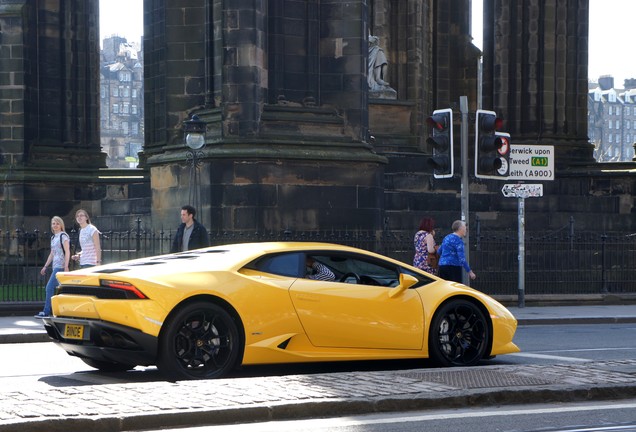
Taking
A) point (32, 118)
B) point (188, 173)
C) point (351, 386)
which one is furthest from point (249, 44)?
point (351, 386)

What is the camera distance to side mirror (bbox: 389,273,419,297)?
42.4ft

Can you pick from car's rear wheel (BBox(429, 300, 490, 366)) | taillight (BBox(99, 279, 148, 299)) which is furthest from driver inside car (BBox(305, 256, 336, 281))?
taillight (BBox(99, 279, 148, 299))

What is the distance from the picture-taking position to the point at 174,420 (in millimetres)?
9281

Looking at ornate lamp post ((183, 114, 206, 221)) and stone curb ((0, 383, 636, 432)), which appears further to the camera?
ornate lamp post ((183, 114, 206, 221))

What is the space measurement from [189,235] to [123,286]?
6.08 meters

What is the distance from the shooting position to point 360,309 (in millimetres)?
12688

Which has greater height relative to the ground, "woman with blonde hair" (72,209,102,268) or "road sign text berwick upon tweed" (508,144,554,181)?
"road sign text berwick upon tweed" (508,144,554,181)

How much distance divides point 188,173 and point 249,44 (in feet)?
8.31

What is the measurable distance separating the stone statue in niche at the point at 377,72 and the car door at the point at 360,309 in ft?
74.6

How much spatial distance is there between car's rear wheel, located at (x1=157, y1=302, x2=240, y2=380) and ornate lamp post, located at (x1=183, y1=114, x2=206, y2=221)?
10.7 m

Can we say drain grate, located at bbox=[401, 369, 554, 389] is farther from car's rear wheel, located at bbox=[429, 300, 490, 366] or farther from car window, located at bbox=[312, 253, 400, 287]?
car window, located at bbox=[312, 253, 400, 287]

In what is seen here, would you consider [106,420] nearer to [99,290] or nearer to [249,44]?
[99,290]

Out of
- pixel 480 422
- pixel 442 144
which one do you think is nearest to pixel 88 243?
pixel 442 144

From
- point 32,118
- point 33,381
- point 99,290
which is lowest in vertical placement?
point 33,381
